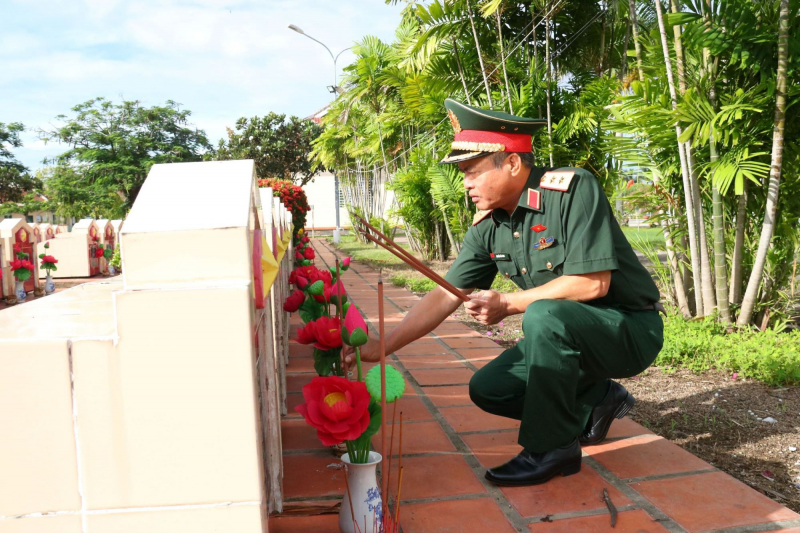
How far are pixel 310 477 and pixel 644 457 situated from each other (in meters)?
1.31

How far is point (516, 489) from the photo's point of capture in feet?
7.30

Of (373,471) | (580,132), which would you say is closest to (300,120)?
(580,132)

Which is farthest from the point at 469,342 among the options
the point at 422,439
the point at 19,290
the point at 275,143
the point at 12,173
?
the point at 12,173

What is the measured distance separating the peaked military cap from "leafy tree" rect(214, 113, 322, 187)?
33.3m

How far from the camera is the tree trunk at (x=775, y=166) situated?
12.4 feet

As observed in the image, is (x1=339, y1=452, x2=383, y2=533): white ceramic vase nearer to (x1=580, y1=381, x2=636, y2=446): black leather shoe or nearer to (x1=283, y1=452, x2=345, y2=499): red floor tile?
(x1=283, y1=452, x2=345, y2=499): red floor tile

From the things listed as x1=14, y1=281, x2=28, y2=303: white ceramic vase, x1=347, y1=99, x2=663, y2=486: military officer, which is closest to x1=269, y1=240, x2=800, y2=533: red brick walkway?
x1=347, y1=99, x2=663, y2=486: military officer

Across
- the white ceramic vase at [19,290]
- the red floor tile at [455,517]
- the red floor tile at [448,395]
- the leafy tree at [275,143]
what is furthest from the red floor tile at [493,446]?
the leafy tree at [275,143]

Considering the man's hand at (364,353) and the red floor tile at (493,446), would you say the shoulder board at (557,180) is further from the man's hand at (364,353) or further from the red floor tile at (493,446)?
the red floor tile at (493,446)

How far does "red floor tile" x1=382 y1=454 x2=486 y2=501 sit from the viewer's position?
2.20m

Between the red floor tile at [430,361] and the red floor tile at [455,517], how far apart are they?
1.91 metres

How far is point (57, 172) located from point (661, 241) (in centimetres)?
4648

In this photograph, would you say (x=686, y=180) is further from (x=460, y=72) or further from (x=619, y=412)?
(x=460, y=72)

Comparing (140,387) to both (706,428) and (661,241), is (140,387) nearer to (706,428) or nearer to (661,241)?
(706,428)
